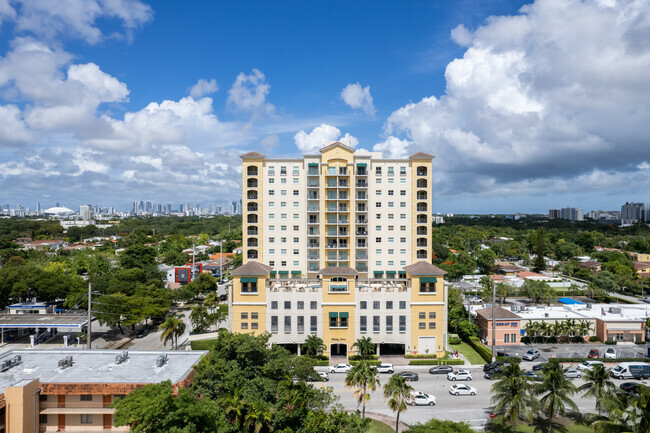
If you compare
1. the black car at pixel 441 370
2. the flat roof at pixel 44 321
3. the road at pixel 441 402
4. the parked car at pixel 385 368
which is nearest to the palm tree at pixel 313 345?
the road at pixel 441 402

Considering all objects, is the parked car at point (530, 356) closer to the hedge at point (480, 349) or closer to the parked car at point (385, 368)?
the hedge at point (480, 349)

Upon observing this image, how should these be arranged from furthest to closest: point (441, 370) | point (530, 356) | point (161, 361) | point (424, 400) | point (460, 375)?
1. point (530, 356)
2. point (441, 370)
3. point (460, 375)
4. point (424, 400)
5. point (161, 361)

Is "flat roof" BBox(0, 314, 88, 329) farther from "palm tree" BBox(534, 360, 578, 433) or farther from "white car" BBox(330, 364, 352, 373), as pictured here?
"palm tree" BBox(534, 360, 578, 433)

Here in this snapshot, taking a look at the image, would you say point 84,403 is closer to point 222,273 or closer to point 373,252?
point 373,252

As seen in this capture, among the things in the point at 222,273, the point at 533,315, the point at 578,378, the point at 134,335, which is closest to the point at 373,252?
the point at 533,315

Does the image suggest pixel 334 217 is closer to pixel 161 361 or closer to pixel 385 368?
pixel 385 368

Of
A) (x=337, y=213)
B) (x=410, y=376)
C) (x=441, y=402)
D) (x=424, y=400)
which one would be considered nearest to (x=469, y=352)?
(x=410, y=376)

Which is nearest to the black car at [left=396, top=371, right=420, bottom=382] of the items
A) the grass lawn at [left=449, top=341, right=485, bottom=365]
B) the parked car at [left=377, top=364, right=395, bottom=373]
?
the parked car at [left=377, top=364, right=395, bottom=373]
